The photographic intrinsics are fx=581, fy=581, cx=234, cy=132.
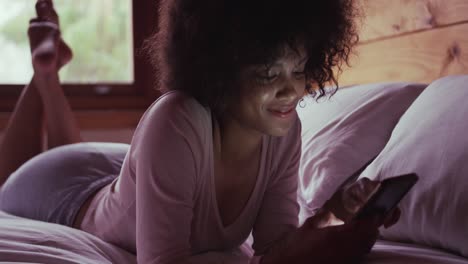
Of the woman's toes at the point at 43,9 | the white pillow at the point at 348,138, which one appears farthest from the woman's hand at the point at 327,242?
the woman's toes at the point at 43,9

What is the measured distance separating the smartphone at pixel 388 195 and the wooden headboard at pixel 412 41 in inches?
22.4

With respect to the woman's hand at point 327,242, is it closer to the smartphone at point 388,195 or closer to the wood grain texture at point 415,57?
the smartphone at point 388,195

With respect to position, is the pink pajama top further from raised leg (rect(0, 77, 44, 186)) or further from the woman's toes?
the woman's toes

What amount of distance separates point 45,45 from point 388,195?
1.46 metres

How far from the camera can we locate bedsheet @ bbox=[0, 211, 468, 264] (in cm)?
82

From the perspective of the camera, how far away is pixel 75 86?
2.56 m

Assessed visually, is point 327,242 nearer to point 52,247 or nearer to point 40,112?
point 52,247

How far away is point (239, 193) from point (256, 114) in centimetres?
18

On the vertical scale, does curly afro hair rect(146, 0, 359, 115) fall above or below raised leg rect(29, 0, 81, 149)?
above

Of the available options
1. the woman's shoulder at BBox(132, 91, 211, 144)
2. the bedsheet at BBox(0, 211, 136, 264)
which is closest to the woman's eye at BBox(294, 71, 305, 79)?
the woman's shoulder at BBox(132, 91, 211, 144)

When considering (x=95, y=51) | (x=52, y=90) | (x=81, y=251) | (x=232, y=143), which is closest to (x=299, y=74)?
(x=232, y=143)

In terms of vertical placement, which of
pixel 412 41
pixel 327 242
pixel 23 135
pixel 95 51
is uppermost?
pixel 412 41

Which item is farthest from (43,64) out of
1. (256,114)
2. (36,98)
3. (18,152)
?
(256,114)

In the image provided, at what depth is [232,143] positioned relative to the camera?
38.8 inches
